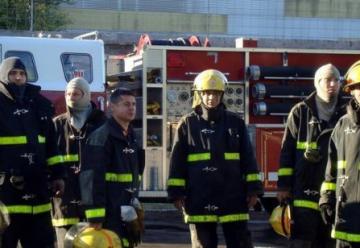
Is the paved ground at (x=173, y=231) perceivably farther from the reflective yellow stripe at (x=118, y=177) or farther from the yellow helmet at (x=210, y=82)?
the reflective yellow stripe at (x=118, y=177)

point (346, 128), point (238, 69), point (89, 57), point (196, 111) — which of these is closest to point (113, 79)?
point (89, 57)

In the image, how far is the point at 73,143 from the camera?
8.16 meters

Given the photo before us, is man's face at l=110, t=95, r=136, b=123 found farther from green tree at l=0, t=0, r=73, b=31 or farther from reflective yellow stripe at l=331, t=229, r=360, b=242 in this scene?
green tree at l=0, t=0, r=73, b=31

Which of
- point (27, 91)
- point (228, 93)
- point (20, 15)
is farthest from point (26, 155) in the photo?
point (20, 15)

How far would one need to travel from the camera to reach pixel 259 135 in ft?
42.1

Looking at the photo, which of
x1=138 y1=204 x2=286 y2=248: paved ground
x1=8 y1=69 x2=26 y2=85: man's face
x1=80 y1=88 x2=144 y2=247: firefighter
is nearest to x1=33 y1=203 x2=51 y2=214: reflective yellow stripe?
x1=80 y1=88 x2=144 y2=247: firefighter

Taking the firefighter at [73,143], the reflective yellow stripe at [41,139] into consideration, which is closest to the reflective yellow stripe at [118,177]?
the reflective yellow stripe at [41,139]

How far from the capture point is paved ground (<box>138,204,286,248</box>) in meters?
11.6

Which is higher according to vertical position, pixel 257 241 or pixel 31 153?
pixel 31 153

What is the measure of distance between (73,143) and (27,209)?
85 centimetres

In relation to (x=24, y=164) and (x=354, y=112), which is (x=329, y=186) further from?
→ (x=24, y=164)

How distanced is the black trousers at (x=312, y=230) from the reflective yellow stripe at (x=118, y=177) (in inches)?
60.8

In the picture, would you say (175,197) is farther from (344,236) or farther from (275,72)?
(275,72)

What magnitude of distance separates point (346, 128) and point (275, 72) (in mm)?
6347
